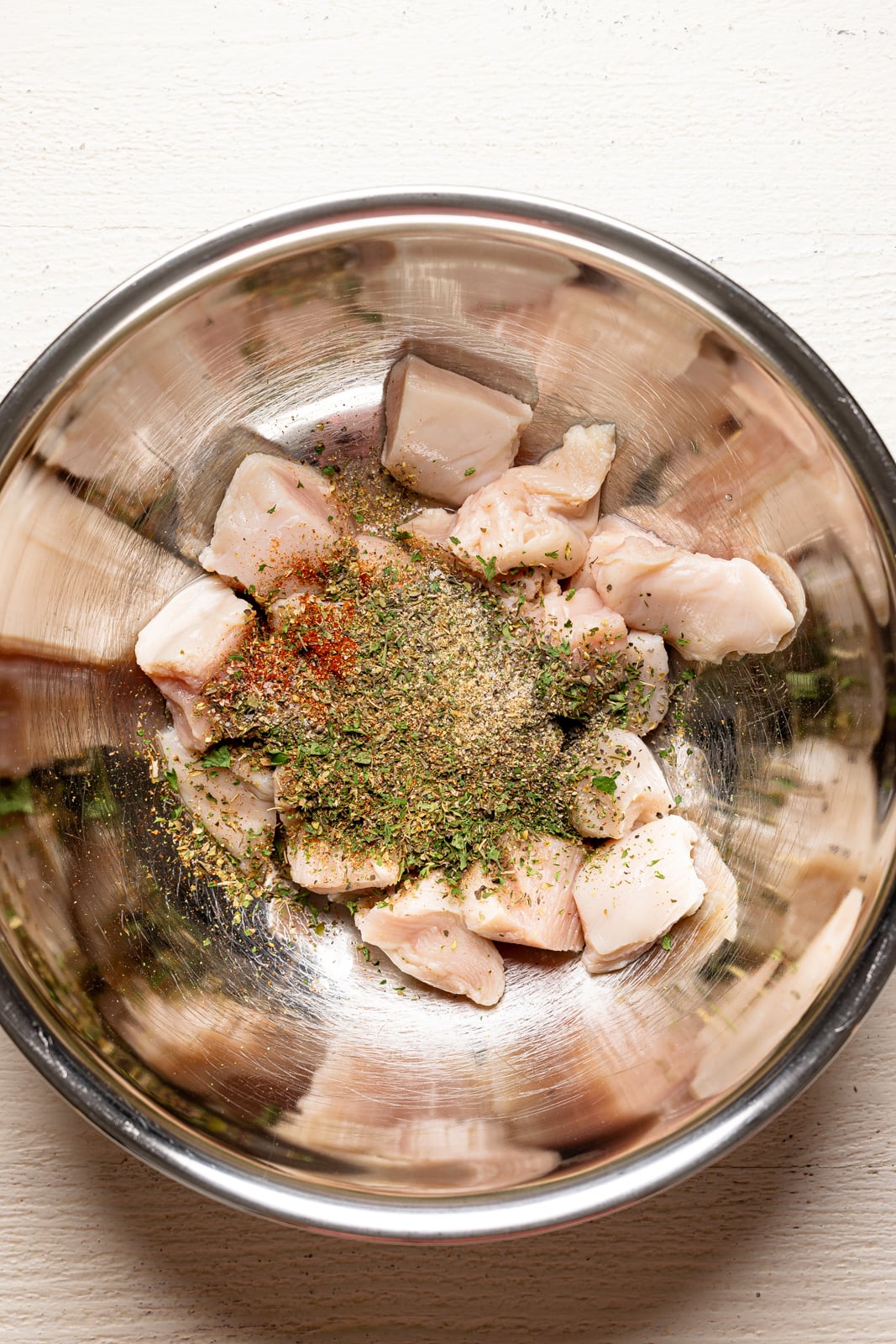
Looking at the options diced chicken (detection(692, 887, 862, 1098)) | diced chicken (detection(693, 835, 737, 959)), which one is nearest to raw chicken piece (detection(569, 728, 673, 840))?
diced chicken (detection(693, 835, 737, 959))

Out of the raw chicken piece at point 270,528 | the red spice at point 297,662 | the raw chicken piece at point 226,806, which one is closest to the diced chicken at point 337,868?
→ the raw chicken piece at point 226,806

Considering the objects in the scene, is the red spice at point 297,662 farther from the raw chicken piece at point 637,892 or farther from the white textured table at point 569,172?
the white textured table at point 569,172

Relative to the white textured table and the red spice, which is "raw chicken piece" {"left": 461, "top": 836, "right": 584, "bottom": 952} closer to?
the red spice

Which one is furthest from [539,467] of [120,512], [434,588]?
[120,512]

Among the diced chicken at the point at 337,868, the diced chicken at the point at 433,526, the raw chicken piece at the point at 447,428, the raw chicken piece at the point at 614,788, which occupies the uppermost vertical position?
the raw chicken piece at the point at 447,428

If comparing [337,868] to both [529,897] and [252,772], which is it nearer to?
[252,772]

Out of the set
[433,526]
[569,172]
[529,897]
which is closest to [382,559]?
[433,526]
